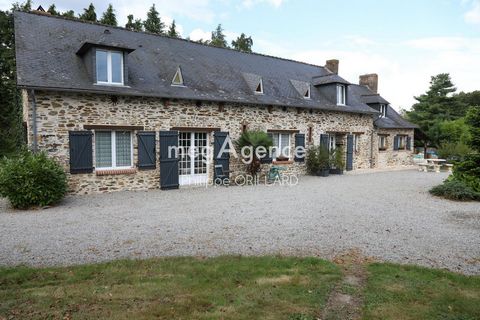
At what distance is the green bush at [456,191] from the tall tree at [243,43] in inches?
975

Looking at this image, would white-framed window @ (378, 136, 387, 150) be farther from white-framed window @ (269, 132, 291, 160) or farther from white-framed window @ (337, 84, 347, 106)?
white-framed window @ (269, 132, 291, 160)

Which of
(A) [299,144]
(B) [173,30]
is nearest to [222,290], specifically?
(A) [299,144]

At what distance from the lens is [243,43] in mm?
32125

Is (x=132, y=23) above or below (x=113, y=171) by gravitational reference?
above

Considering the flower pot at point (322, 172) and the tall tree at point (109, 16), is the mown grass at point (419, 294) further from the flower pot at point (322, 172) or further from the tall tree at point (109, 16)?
the tall tree at point (109, 16)

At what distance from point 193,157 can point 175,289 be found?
27.8 ft

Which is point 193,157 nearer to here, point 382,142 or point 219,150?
point 219,150

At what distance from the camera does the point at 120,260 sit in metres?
4.66

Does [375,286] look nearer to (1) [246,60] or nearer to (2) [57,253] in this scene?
(2) [57,253]

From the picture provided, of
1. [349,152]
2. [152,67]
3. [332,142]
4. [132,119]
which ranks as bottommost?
[349,152]

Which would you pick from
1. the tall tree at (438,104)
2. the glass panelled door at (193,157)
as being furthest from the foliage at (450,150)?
the glass panelled door at (193,157)

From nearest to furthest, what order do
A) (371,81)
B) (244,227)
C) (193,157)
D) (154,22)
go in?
(244,227) < (193,157) < (371,81) < (154,22)

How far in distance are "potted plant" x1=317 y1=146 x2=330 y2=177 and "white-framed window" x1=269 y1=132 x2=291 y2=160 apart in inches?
59.9

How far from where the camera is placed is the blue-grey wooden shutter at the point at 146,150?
34.9 ft
